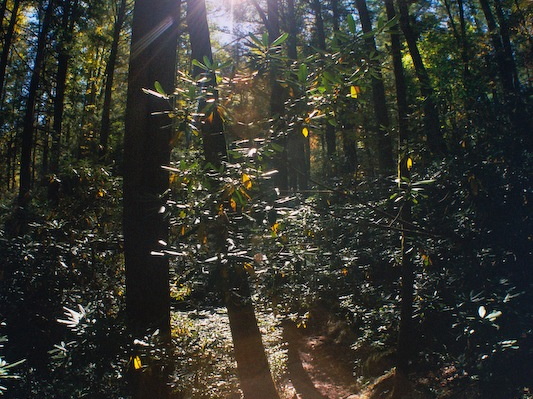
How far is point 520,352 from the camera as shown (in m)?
4.34

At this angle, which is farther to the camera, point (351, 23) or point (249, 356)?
point (249, 356)

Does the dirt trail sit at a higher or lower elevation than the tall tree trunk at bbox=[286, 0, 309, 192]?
lower

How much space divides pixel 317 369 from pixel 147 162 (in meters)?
5.71

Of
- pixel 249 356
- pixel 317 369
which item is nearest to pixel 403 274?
pixel 249 356

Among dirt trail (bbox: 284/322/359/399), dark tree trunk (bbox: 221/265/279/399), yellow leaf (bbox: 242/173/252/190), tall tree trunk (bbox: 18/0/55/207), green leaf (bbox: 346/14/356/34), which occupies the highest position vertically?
tall tree trunk (bbox: 18/0/55/207)

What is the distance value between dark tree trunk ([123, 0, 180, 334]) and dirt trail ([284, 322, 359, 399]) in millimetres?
3560

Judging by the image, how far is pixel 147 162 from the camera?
5.07 meters

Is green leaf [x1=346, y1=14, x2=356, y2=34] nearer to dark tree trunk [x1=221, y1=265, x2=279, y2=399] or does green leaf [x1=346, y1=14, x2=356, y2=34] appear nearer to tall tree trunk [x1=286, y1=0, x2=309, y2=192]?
tall tree trunk [x1=286, y1=0, x2=309, y2=192]

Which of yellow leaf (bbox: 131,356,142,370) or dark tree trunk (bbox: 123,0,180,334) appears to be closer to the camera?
yellow leaf (bbox: 131,356,142,370)

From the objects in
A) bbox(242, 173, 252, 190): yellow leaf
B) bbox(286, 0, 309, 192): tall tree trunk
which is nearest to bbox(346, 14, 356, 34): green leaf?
bbox(286, 0, 309, 192): tall tree trunk

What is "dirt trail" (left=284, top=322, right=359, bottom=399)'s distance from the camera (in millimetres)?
7789

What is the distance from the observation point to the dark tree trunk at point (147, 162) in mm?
4969

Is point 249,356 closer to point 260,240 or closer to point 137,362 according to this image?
point 137,362

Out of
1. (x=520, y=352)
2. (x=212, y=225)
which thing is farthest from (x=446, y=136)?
(x=212, y=225)
